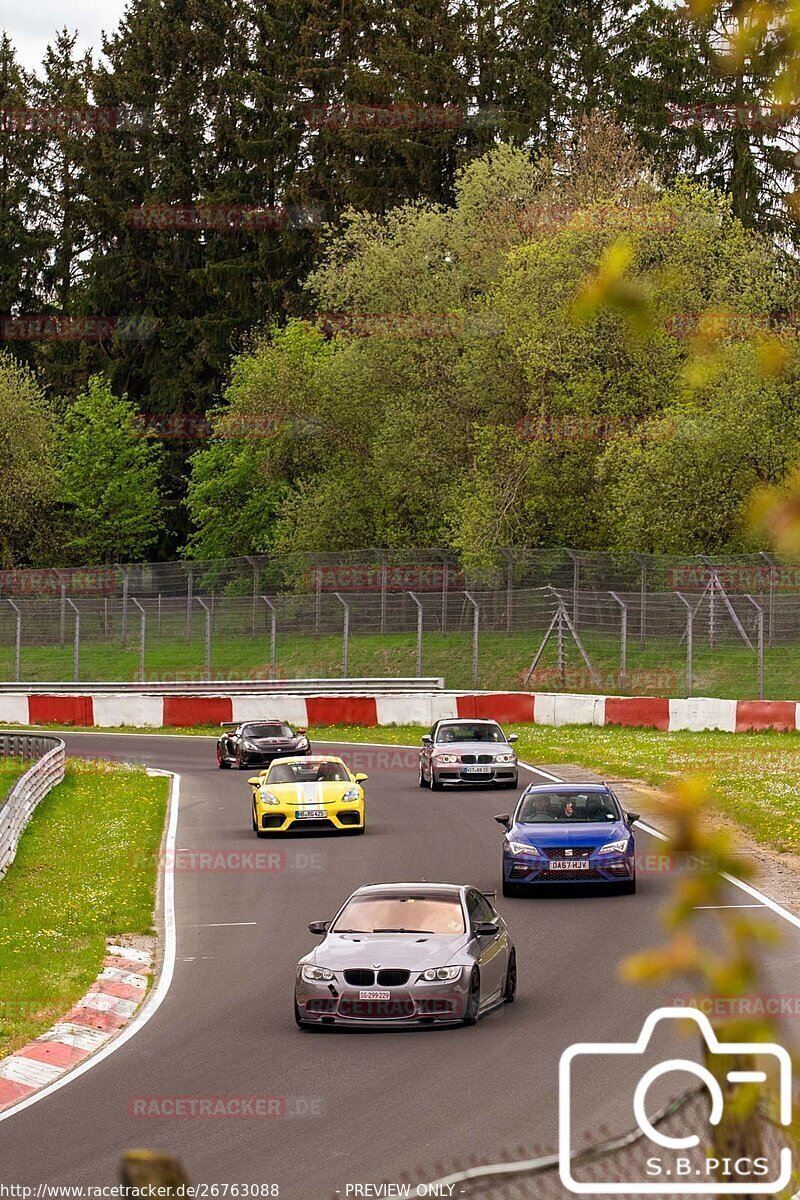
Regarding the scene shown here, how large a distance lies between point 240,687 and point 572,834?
36.0 m

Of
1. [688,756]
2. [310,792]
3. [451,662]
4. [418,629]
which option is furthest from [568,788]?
[451,662]

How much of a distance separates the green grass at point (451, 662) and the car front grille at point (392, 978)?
32.7m

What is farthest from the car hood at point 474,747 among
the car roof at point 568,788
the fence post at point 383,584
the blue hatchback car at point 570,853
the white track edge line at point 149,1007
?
the fence post at point 383,584

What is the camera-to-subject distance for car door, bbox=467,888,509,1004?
50.4 feet

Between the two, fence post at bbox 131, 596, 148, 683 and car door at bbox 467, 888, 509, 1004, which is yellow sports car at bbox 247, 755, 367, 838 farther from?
fence post at bbox 131, 596, 148, 683

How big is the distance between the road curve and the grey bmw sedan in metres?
0.25

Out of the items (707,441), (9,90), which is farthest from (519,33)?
(707,441)

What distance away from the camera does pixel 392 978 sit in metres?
15.3

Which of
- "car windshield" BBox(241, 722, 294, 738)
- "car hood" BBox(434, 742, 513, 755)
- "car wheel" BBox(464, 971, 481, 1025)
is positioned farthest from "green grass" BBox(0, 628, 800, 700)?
"car wheel" BBox(464, 971, 481, 1025)

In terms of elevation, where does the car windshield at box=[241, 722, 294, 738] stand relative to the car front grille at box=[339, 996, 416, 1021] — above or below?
below

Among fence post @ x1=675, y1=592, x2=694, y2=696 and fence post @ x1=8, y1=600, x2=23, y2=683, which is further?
fence post @ x1=8, y1=600, x2=23, y2=683

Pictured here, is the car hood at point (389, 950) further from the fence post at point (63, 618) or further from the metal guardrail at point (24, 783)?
the fence post at point (63, 618)

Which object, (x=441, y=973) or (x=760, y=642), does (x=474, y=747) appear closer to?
(x=760, y=642)

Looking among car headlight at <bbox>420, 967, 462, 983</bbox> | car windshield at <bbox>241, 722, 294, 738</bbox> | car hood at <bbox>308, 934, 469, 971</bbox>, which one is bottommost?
car windshield at <bbox>241, 722, 294, 738</bbox>
